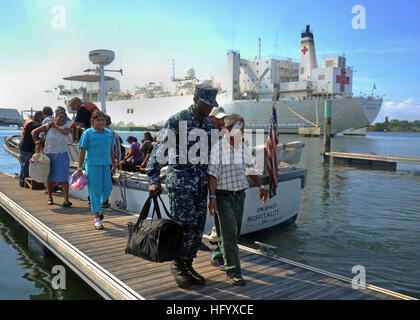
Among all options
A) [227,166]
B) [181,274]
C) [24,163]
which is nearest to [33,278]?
[181,274]

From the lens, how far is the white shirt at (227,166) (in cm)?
336

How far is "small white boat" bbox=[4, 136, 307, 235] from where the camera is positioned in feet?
20.2

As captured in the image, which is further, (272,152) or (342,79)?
(342,79)

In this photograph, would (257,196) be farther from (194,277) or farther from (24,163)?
(24,163)

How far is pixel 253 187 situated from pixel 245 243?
3.90ft

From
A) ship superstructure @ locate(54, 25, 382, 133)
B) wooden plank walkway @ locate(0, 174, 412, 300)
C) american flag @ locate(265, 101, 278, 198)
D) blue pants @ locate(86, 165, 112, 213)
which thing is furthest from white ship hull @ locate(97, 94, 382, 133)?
wooden plank walkway @ locate(0, 174, 412, 300)

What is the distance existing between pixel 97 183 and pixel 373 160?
58.8 feet

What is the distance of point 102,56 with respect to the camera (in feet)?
42.0

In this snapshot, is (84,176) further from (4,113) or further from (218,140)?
(4,113)

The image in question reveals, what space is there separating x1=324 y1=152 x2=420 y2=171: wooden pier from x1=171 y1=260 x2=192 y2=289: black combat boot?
17412mm

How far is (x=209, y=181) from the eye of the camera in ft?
11.0

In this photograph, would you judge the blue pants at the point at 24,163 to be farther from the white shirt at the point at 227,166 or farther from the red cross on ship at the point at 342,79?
the red cross on ship at the point at 342,79

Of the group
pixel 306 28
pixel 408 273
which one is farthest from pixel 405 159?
pixel 306 28

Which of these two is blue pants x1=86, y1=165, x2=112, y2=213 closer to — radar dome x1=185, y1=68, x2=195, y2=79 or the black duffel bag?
the black duffel bag
